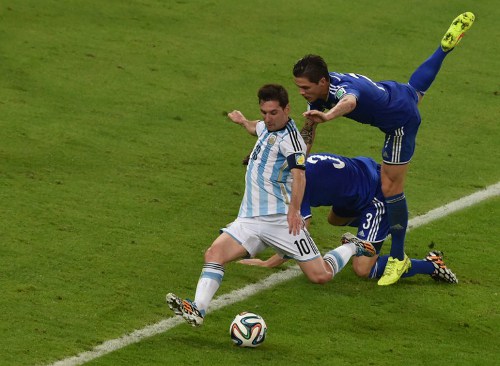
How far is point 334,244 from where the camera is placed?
12.8m

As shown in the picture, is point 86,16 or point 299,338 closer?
point 299,338

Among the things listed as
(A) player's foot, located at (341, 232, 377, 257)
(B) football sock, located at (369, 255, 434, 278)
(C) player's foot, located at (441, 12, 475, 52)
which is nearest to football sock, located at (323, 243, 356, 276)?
(A) player's foot, located at (341, 232, 377, 257)

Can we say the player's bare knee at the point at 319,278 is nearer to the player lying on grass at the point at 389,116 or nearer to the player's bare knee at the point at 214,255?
the player's bare knee at the point at 214,255

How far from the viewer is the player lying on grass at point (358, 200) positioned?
38.8 feet

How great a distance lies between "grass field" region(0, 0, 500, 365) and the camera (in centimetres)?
1028

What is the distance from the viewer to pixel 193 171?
14531 mm

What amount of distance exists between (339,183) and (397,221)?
686 millimetres

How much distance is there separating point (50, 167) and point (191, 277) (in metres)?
3.34

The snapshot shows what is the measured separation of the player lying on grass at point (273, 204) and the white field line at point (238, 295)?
20.9 inches

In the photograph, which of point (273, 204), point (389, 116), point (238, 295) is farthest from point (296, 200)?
point (389, 116)

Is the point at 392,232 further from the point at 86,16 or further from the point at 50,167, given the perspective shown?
the point at 86,16

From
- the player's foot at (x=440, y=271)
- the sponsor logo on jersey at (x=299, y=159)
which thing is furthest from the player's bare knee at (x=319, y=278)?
the player's foot at (x=440, y=271)

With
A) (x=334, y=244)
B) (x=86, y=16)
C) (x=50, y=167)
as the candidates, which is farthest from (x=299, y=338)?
(x=86, y=16)

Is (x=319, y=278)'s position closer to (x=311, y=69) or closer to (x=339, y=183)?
(x=339, y=183)
